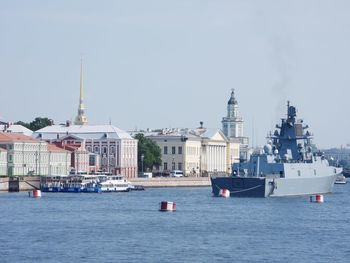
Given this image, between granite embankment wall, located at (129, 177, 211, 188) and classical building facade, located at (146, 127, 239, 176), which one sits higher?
classical building facade, located at (146, 127, 239, 176)

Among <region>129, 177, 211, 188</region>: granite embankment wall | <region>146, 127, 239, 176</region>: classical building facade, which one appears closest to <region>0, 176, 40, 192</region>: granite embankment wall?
<region>129, 177, 211, 188</region>: granite embankment wall

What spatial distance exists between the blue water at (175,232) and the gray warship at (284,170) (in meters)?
7.03

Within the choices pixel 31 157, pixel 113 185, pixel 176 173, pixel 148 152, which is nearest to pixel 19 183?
pixel 113 185

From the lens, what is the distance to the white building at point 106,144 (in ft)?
401

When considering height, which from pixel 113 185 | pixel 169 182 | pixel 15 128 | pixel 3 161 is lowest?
pixel 113 185

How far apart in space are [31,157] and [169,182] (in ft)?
40.5

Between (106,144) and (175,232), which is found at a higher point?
(106,144)

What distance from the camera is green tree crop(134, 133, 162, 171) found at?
129750 millimetres

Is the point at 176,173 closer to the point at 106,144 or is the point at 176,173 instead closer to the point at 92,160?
the point at 106,144

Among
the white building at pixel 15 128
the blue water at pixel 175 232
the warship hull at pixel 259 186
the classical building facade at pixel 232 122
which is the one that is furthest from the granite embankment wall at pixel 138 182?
the classical building facade at pixel 232 122

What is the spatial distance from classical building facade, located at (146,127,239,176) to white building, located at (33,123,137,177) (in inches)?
494

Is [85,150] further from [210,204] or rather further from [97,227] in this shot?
[97,227]

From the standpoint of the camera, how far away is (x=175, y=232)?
47.2 meters

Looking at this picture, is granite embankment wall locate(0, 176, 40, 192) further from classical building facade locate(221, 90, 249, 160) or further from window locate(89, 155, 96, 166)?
classical building facade locate(221, 90, 249, 160)
